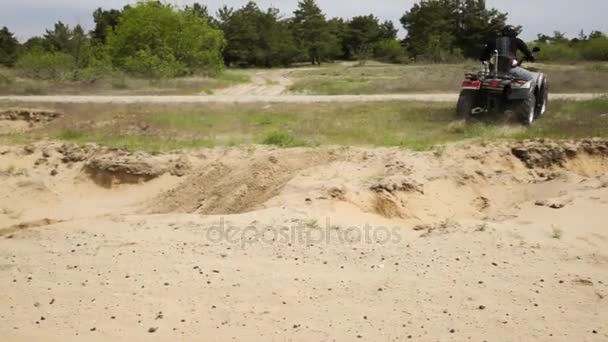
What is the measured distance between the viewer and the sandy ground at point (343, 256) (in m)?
4.96

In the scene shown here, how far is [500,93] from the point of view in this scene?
1212 centimetres

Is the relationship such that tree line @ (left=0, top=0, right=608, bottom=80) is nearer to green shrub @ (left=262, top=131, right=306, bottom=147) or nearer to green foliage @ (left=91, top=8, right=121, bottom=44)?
green foliage @ (left=91, top=8, right=121, bottom=44)

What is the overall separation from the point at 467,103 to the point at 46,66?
94.6ft

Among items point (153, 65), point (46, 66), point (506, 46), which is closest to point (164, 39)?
point (153, 65)

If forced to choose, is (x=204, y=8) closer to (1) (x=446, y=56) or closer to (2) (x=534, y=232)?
(1) (x=446, y=56)

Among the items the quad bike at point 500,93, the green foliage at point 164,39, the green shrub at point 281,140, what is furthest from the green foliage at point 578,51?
the green shrub at point 281,140

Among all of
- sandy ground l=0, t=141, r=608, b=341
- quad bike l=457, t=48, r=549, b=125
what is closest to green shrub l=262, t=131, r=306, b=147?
sandy ground l=0, t=141, r=608, b=341

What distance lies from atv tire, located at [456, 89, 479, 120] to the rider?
717mm

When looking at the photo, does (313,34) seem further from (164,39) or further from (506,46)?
(506,46)

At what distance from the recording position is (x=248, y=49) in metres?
52.6

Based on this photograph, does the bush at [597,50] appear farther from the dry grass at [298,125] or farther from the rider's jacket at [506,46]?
the rider's jacket at [506,46]

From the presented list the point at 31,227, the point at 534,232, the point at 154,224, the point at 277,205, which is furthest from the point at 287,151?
the point at 534,232
